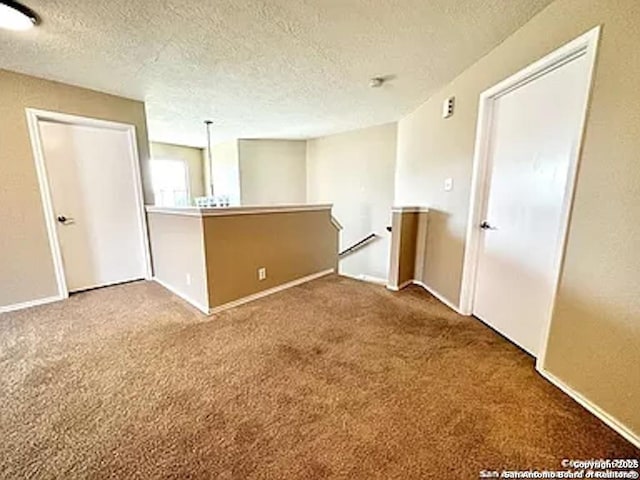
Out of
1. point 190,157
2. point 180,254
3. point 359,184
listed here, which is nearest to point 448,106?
point 359,184

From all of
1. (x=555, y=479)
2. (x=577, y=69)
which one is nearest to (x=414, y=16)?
(x=577, y=69)

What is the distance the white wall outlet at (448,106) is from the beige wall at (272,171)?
393cm

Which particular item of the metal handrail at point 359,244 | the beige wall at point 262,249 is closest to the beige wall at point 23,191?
the beige wall at point 262,249

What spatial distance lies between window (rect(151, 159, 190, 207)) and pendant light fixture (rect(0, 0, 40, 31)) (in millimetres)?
4954

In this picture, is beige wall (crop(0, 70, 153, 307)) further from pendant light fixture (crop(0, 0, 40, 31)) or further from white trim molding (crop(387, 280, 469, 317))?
white trim molding (crop(387, 280, 469, 317))

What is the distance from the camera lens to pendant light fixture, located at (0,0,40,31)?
171cm

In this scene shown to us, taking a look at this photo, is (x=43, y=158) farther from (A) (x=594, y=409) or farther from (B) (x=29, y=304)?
(A) (x=594, y=409)

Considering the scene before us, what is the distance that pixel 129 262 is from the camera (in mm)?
3662

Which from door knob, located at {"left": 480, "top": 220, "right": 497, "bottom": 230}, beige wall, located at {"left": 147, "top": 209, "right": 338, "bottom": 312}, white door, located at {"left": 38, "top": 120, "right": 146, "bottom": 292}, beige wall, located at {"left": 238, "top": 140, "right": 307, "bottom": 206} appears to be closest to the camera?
door knob, located at {"left": 480, "top": 220, "right": 497, "bottom": 230}

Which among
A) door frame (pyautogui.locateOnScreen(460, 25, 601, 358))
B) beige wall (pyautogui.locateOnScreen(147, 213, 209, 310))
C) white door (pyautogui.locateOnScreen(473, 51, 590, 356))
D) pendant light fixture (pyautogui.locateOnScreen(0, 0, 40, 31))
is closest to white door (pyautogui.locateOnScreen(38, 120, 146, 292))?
beige wall (pyautogui.locateOnScreen(147, 213, 209, 310))

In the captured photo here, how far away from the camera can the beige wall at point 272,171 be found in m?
6.25

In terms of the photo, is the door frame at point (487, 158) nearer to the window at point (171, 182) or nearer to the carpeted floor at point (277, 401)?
the carpeted floor at point (277, 401)

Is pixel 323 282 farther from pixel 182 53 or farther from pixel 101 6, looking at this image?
pixel 101 6

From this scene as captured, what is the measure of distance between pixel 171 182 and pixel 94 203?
12.4 feet
